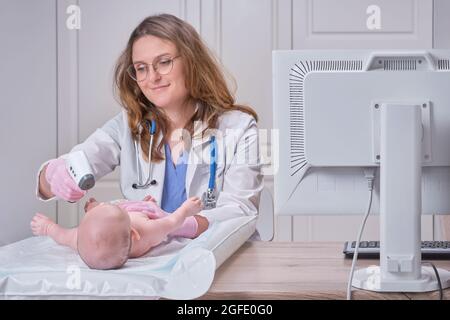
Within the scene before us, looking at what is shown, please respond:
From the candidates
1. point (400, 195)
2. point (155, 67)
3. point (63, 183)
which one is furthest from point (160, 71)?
point (400, 195)

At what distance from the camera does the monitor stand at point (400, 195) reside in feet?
2.38

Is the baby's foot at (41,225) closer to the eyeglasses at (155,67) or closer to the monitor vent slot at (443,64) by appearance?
the eyeglasses at (155,67)

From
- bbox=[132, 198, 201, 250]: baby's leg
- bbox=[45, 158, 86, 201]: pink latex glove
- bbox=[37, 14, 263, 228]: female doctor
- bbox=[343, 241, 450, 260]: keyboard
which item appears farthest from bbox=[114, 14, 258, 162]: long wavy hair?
bbox=[343, 241, 450, 260]: keyboard

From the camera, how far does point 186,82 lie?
1393 mm

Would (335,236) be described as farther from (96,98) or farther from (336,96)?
(336,96)

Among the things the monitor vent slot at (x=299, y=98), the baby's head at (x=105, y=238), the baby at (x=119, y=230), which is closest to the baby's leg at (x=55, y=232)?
the baby at (x=119, y=230)

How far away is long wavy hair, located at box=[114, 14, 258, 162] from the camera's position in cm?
137

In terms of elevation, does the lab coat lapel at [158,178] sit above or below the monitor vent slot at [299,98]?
below

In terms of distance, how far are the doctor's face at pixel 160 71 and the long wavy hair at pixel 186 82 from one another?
16mm

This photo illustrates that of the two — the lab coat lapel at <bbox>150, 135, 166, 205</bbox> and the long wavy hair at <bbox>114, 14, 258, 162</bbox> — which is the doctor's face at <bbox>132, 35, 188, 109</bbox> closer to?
the long wavy hair at <bbox>114, 14, 258, 162</bbox>

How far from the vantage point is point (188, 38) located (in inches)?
57.0

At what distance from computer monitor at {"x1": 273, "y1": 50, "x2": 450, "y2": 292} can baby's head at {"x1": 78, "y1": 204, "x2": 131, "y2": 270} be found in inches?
8.5

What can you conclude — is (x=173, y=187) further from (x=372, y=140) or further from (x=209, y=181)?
(x=372, y=140)
